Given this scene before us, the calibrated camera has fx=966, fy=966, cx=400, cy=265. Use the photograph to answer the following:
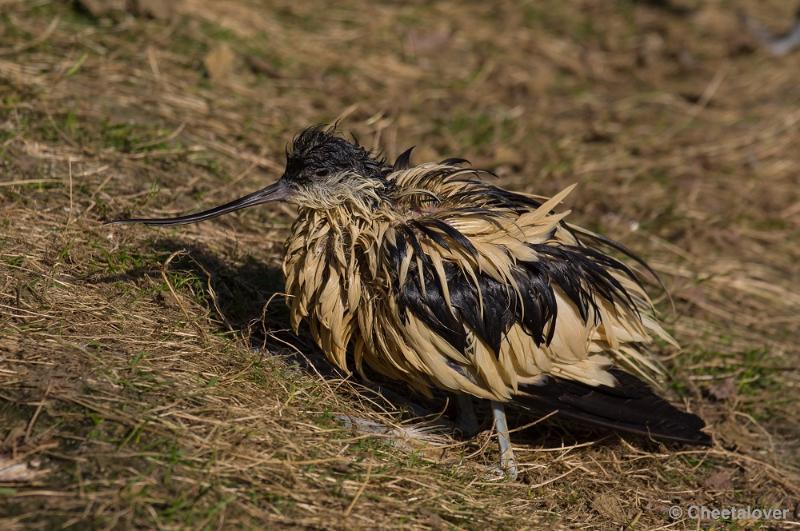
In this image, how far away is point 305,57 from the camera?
7.64 metres

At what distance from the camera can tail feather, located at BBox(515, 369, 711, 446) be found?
4.13 metres

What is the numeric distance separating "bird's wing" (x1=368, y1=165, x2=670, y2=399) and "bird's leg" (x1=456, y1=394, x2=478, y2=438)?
13.7 inches

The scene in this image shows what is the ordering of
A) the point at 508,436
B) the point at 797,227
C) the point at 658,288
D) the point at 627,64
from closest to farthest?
the point at 508,436 → the point at 658,288 → the point at 797,227 → the point at 627,64

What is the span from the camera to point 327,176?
399 centimetres

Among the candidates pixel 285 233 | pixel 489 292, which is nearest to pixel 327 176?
pixel 489 292

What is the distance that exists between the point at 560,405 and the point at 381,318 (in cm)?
89

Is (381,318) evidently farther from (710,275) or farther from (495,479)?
(710,275)

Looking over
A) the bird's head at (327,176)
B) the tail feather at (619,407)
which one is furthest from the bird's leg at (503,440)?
the bird's head at (327,176)

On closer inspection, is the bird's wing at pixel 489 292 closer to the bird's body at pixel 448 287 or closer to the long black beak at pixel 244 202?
the bird's body at pixel 448 287

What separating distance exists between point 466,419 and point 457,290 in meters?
0.75

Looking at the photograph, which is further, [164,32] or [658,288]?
[164,32]

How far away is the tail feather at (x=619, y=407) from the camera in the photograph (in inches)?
163

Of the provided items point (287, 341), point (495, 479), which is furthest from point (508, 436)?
point (287, 341)

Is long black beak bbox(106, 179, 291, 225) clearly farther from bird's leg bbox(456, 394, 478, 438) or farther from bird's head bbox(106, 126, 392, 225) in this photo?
bird's leg bbox(456, 394, 478, 438)
